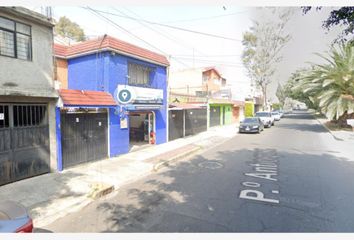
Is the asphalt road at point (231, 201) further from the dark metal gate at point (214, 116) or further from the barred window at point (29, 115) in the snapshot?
the dark metal gate at point (214, 116)

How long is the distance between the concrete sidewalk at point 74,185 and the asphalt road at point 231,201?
37cm

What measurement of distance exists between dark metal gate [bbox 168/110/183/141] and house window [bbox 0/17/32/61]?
9156 millimetres

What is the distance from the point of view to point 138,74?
12727mm

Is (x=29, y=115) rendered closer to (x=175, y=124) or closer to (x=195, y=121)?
(x=175, y=124)

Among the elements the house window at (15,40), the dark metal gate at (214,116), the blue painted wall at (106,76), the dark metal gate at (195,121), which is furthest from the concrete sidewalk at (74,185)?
the dark metal gate at (214,116)

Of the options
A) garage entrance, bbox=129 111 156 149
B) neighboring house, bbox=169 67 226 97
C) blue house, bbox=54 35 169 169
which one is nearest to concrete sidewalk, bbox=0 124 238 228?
blue house, bbox=54 35 169 169

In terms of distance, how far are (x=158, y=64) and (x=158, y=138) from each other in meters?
4.39

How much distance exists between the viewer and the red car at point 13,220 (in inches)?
113

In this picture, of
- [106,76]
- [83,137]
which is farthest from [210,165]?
[106,76]

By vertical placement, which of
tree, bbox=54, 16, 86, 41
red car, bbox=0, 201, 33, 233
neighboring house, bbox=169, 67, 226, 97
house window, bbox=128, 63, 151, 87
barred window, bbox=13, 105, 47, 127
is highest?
tree, bbox=54, 16, 86, 41

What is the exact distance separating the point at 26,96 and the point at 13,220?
5356 mm

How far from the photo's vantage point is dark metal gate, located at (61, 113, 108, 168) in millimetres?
8875

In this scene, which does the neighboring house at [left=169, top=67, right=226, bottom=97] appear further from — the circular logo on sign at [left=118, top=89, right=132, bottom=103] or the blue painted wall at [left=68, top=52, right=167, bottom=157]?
the circular logo on sign at [left=118, top=89, right=132, bottom=103]

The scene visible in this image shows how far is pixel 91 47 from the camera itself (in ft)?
36.0
